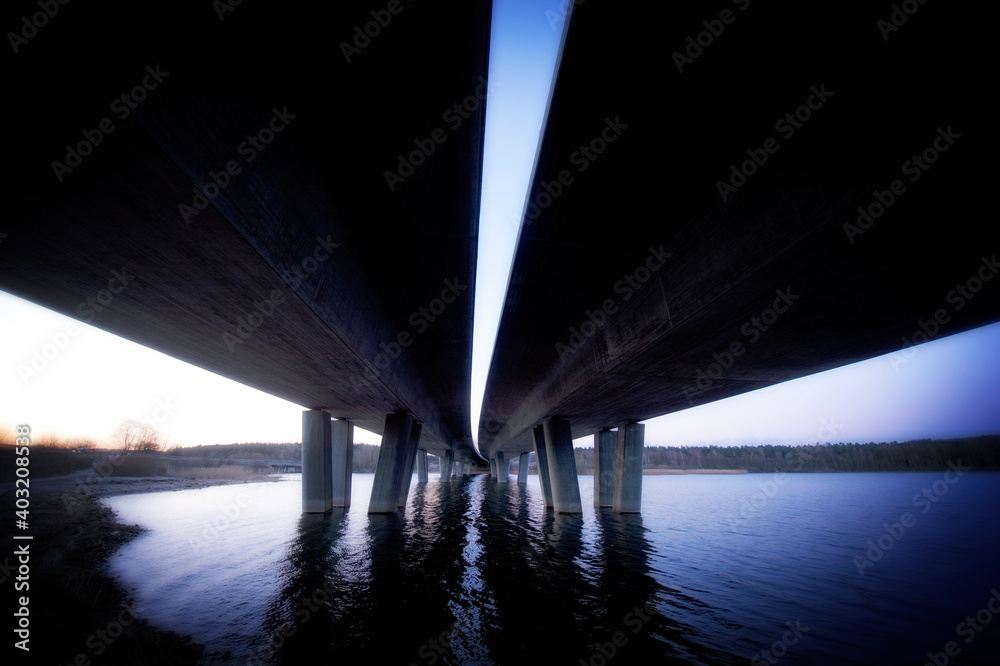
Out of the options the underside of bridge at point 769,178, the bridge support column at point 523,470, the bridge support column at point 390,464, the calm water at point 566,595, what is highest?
the underside of bridge at point 769,178

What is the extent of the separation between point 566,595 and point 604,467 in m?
23.8

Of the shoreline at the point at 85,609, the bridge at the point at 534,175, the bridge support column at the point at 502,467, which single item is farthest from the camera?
the bridge support column at the point at 502,467

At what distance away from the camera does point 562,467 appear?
2719 centimetres

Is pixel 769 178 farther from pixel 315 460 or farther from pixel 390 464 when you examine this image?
pixel 315 460

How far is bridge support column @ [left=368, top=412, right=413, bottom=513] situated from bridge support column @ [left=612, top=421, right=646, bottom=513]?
15100 mm

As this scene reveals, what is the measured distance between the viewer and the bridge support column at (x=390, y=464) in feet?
84.9

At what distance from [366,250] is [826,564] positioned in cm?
1819

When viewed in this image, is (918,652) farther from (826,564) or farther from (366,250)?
(366,250)

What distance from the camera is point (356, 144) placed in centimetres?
709

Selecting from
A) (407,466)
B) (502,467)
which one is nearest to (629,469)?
(407,466)

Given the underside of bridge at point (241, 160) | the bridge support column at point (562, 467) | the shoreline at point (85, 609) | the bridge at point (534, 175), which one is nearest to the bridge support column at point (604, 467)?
the bridge support column at point (562, 467)

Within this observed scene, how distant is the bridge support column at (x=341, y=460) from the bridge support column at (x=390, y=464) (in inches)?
214

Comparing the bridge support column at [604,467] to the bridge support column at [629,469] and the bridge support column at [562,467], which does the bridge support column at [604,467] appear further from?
the bridge support column at [562,467]

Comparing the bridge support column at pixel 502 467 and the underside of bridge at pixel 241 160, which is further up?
the underside of bridge at pixel 241 160
